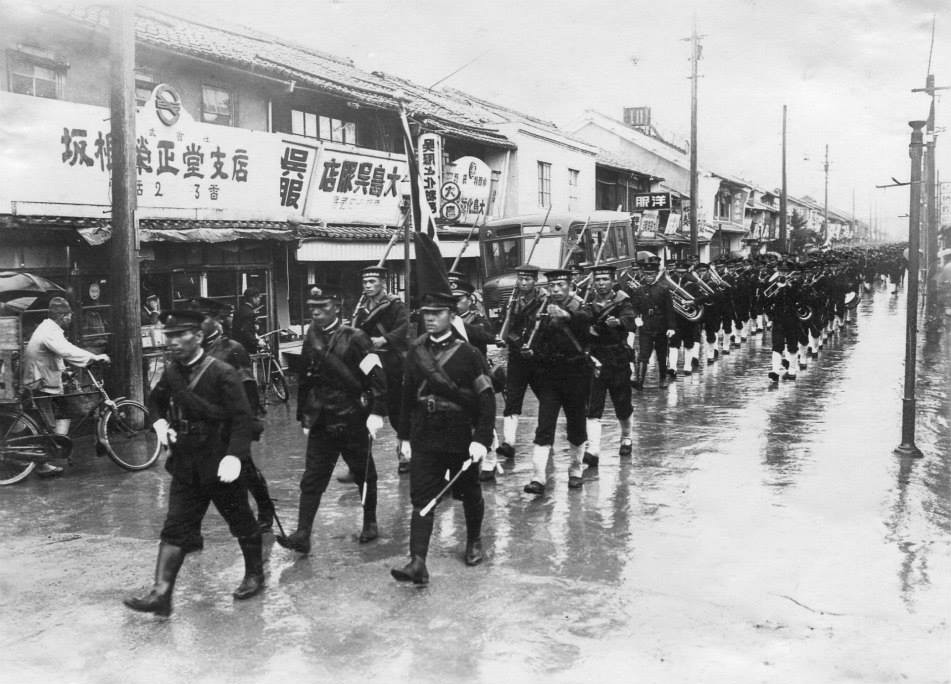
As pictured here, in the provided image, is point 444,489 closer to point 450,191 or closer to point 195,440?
point 195,440

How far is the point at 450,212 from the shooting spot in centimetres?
1984

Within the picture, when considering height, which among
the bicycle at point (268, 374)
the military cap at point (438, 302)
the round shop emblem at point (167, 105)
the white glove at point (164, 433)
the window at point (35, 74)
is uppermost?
the window at point (35, 74)

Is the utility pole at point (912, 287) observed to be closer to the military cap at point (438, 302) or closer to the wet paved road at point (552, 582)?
the wet paved road at point (552, 582)

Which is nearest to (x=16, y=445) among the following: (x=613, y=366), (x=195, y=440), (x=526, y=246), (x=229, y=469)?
(x=195, y=440)

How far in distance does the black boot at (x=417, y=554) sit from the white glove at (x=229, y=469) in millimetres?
1179

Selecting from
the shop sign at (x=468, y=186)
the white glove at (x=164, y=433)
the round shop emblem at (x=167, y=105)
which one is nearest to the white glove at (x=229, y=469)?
the white glove at (x=164, y=433)

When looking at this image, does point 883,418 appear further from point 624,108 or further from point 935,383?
point 624,108

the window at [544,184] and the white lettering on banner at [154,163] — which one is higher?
the window at [544,184]

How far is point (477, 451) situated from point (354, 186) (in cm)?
1093

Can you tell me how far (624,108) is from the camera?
5647cm

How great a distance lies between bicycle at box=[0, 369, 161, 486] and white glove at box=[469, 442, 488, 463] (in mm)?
4654

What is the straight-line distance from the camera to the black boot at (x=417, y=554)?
18.2 feet

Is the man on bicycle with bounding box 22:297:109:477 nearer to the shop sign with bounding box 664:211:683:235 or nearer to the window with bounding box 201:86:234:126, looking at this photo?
the window with bounding box 201:86:234:126

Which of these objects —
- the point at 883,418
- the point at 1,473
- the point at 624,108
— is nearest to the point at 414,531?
the point at 1,473
